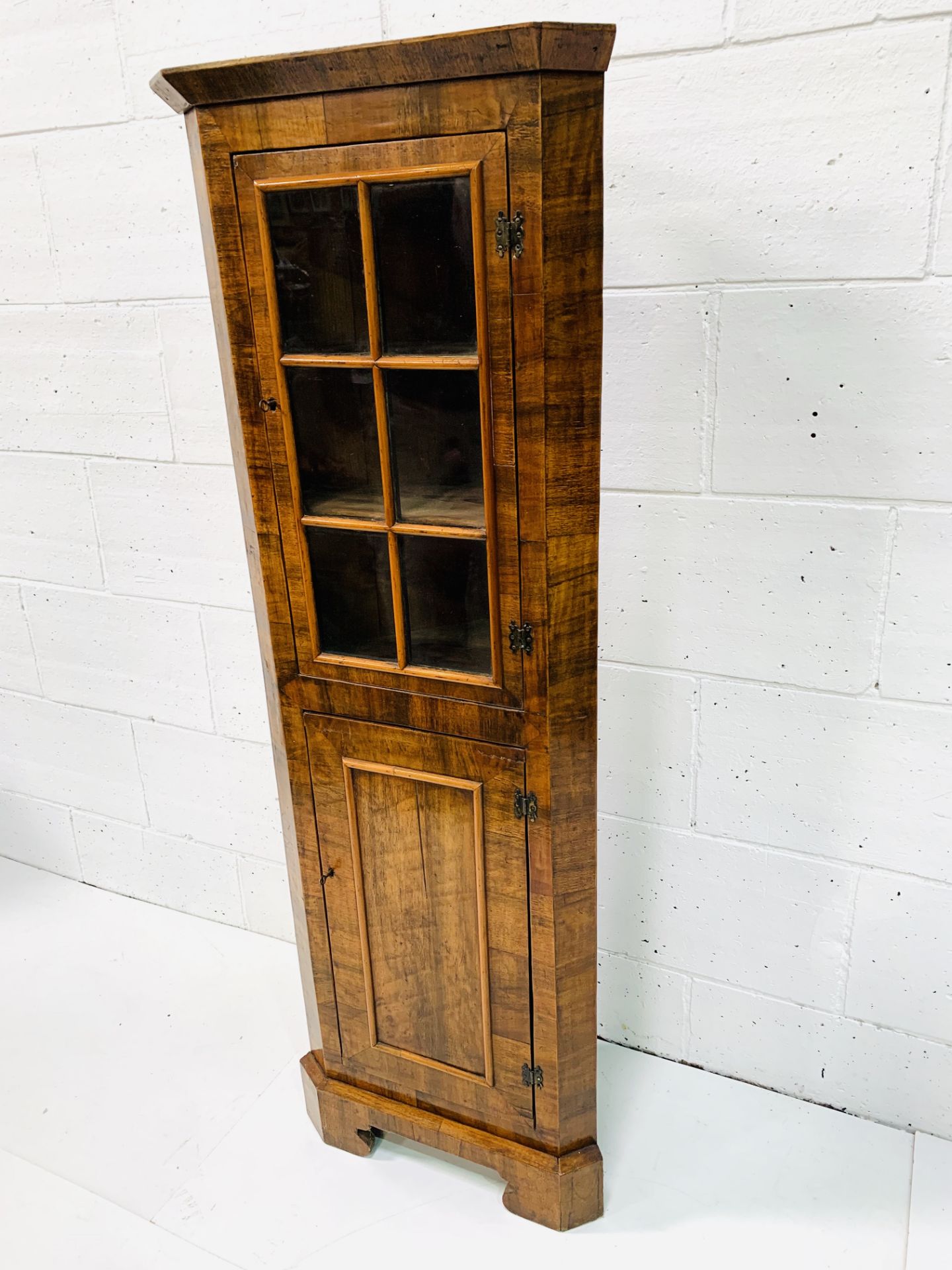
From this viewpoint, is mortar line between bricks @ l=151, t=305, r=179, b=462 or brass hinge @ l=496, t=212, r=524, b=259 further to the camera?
mortar line between bricks @ l=151, t=305, r=179, b=462

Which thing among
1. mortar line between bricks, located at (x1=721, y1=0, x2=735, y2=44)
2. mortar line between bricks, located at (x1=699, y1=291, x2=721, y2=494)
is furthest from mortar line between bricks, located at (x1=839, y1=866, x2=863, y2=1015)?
mortar line between bricks, located at (x1=721, y1=0, x2=735, y2=44)

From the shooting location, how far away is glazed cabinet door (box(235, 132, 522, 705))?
43.6 inches

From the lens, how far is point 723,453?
58.8 inches

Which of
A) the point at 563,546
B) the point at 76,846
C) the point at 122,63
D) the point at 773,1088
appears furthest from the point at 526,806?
the point at 76,846

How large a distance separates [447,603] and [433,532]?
100mm

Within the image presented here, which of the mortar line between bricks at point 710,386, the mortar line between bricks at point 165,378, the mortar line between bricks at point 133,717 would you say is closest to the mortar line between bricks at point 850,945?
the mortar line between bricks at point 710,386

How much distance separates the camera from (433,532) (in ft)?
4.01

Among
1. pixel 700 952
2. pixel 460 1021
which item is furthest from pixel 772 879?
pixel 460 1021

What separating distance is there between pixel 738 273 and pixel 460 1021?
1.16m

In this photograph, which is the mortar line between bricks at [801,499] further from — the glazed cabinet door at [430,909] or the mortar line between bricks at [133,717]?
the mortar line between bricks at [133,717]

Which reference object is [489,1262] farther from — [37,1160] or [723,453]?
[723,453]

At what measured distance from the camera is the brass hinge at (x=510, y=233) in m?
1.07

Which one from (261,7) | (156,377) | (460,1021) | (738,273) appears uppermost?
(261,7)

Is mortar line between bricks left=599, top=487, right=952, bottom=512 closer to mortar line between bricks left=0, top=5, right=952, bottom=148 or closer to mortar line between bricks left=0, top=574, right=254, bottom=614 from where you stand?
mortar line between bricks left=0, top=5, right=952, bottom=148
